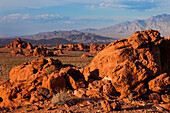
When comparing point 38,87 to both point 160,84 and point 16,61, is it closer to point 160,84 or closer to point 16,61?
point 160,84

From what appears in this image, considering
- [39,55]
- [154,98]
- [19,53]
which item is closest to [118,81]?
[154,98]

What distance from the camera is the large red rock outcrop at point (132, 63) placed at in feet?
32.4

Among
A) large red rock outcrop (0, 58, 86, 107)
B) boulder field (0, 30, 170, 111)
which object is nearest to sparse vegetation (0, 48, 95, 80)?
large red rock outcrop (0, 58, 86, 107)

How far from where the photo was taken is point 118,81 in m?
9.74

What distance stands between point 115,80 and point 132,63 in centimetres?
154

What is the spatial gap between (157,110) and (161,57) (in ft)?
22.3

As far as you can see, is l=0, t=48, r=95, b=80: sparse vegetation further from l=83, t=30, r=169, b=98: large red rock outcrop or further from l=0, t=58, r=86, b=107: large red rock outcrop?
l=83, t=30, r=169, b=98: large red rock outcrop

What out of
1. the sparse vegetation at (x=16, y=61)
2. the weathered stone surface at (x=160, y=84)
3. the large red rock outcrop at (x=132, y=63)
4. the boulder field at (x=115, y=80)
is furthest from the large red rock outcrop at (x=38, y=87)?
the sparse vegetation at (x=16, y=61)

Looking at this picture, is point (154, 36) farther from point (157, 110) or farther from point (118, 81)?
point (157, 110)

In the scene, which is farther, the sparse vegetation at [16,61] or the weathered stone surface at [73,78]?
the sparse vegetation at [16,61]

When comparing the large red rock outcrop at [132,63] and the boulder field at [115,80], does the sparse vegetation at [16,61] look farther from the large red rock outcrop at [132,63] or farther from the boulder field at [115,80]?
the large red rock outcrop at [132,63]

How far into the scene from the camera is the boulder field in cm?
980

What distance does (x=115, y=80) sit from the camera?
9820mm

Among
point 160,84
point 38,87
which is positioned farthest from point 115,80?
point 38,87
